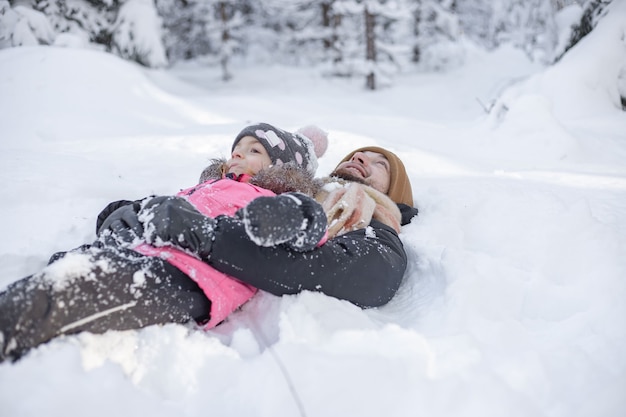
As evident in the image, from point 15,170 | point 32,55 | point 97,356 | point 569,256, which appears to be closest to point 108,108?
point 32,55

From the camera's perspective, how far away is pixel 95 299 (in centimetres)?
136

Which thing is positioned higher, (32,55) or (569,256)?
(32,55)

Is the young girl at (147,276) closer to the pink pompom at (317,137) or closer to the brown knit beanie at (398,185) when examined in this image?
the brown knit beanie at (398,185)

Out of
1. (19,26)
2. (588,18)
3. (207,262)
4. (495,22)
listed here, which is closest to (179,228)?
(207,262)

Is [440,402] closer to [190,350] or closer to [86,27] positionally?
[190,350]

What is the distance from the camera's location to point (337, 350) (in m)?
1.34

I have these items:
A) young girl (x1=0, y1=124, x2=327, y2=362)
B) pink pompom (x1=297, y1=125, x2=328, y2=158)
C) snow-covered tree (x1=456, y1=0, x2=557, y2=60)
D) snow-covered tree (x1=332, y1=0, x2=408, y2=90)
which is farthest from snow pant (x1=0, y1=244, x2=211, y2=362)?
snow-covered tree (x1=456, y1=0, x2=557, y2=60)

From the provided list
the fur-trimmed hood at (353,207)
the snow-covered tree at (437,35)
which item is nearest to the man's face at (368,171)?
the fur-trimmed hood at (353,207)

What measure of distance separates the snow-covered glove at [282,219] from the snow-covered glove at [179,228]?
9.2 inches

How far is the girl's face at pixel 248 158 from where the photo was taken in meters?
2.30

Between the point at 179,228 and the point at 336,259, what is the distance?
2.07ft

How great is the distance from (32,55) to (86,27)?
348 cm

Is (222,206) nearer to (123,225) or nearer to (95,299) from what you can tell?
(123,225)

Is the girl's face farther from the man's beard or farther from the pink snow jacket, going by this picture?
the man's beard
